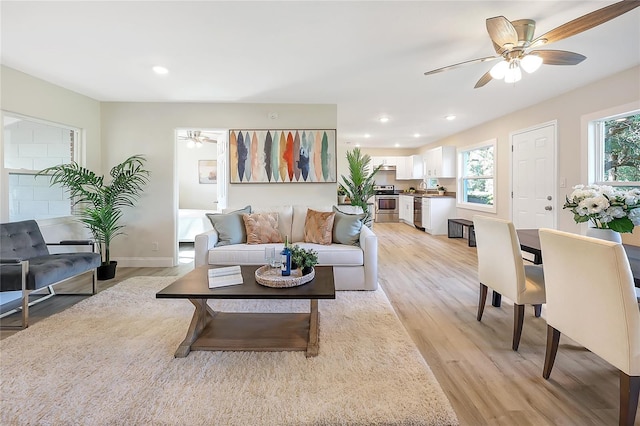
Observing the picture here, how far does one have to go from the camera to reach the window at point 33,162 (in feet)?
10.9

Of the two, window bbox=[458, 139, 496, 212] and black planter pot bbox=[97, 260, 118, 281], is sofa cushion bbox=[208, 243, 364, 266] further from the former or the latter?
window bbox=[458, 139, 496, 212]

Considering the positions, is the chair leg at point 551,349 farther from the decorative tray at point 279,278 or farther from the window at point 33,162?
the window at point 33,162

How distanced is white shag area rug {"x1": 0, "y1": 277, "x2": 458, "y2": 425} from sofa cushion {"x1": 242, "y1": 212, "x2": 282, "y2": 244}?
1278 millimetres

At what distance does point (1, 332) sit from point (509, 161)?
260 inches

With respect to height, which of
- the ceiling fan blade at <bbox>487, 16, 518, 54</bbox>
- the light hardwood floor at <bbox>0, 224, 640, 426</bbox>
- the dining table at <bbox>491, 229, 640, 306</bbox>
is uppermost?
the ceiling fan blade at <bbox>487, 16, 518, 54</bbox>

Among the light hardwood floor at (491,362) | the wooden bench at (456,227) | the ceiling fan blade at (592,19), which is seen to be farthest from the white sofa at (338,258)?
the wooden bench at (456,227)

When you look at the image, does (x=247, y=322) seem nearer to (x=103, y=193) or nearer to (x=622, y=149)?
(x=103, y=193)

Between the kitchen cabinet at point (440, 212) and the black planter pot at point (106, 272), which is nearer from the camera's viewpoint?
the black planter pot at point (106, 272)

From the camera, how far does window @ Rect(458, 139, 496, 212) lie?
6.04 meters

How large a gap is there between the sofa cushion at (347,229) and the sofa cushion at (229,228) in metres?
1.10

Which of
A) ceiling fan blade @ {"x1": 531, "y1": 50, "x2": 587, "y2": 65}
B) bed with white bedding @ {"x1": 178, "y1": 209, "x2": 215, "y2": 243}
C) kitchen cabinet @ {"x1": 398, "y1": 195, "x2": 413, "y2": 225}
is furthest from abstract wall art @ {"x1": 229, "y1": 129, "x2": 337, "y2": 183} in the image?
kitchen cabinet @ {"x1": 398, "y1": 195, "x2": 413, "y2": 225}

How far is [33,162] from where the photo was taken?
11.8 feet

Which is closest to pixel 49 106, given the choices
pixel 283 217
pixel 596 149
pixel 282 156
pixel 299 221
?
pixel 282 156

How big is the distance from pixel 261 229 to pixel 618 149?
418cm
